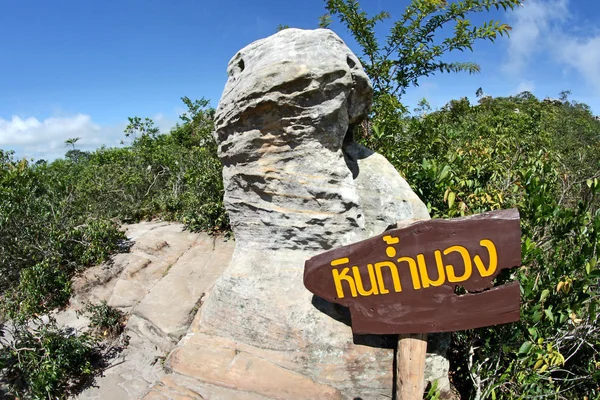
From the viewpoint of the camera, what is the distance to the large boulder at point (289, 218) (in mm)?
3398

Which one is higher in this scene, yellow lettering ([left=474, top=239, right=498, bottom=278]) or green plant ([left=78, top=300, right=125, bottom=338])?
yellow lettering ([left=474, top=239, right=498, bottom=278])

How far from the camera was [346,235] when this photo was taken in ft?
12.4

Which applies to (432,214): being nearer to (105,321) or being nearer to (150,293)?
(150,293)

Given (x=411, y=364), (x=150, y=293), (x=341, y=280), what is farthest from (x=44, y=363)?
(x=411, y=364)

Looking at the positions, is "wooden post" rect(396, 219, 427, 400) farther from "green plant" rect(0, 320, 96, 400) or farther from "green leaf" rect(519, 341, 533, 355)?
"green plant" rect(0, 320, 96, 400)

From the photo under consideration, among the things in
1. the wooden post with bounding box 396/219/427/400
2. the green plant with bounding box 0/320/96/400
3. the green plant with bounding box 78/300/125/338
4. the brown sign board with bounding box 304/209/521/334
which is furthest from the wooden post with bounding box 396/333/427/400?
the green plant with bounding box 78/300/125/338

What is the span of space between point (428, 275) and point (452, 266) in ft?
0.61

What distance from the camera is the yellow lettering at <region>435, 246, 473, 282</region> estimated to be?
8.98 feet

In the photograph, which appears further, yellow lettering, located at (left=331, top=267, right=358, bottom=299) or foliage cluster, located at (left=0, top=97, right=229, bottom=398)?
foliage cluster, located at (left=0, top=97, right=229, bottom=398)

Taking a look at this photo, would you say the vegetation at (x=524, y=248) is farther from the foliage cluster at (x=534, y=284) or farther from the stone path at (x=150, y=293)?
the stone path at (x=150, y=293)

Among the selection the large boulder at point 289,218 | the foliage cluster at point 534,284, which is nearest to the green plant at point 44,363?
the large boulder at point 289,218

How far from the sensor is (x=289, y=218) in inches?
150

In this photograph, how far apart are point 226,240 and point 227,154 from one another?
10.3 ft

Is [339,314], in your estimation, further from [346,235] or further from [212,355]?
[212,355]
